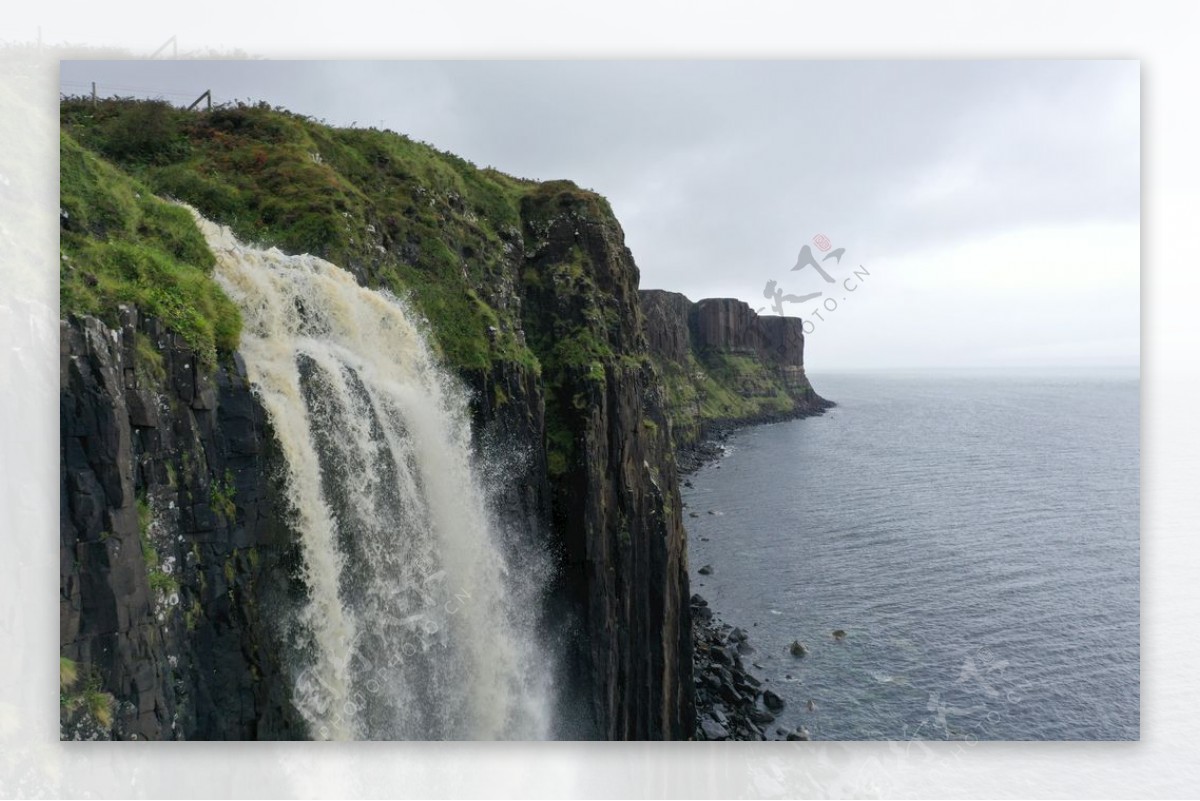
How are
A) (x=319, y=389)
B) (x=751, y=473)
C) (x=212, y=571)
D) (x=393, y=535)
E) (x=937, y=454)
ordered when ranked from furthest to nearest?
(x=751, y=473), (x=937, y=454), (x=393, y=535), (x=319, y=389), (x=212, y=571)

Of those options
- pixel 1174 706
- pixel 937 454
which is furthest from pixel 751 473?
pixel 1174 706

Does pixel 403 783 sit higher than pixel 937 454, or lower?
lower

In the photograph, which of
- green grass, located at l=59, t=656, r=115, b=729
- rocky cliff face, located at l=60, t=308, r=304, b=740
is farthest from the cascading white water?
green grass, located at l=59, t=656, r=115, b=729

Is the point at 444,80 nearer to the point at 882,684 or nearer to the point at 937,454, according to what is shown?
the point at 882,684

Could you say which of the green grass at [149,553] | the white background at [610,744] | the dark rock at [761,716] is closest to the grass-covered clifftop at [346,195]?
the white background at [610,744]

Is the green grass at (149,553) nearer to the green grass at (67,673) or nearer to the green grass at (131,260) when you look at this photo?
the green grass at (67,673)

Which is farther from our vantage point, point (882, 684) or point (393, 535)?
point (882, 684)

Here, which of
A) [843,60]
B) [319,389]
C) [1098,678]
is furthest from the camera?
[1098,678]
